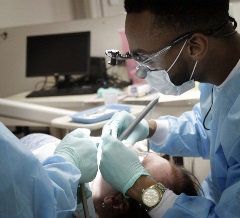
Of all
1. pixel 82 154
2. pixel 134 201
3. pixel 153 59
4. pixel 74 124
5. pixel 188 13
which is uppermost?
pixel 188 13

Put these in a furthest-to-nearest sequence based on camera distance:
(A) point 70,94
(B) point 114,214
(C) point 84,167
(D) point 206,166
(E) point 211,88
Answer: (A) point 70,94 < (D) point 206,166 < (E) point 211,88 < (B) point 114,214 < (C) point 84,167

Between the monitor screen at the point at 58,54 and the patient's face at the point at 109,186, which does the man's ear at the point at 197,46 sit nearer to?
the patient's face at the point at 109,186

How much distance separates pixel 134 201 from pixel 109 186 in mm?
120

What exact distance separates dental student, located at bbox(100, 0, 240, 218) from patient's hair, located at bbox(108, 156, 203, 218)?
3.8 inches

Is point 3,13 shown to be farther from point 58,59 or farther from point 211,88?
point 58,59

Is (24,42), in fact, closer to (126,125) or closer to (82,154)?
(126,125)

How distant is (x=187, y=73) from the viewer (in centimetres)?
117

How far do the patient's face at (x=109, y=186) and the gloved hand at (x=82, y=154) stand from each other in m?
0.20

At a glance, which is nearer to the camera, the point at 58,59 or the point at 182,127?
the point at 182,127

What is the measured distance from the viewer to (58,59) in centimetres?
297

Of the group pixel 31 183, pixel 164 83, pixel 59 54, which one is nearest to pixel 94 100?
pixel 59 54

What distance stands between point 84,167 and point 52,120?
86cm

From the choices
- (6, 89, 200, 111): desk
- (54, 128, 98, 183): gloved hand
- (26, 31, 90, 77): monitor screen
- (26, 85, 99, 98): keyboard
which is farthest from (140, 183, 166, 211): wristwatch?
(26, 31, 90, 77): monitor screen

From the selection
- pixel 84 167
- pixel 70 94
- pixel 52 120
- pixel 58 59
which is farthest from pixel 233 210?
pixel 58 59
